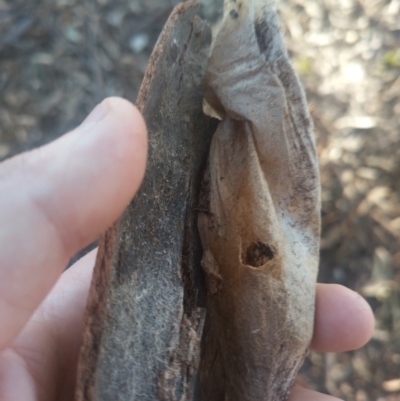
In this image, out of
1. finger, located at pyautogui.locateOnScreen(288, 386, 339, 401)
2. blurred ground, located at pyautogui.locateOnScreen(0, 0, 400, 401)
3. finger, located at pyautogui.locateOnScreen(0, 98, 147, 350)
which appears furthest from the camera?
blurred ground, located at pyautogui.locateOnScreen(0, 0, 400, 401)

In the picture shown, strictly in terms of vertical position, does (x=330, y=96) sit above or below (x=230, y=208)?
above

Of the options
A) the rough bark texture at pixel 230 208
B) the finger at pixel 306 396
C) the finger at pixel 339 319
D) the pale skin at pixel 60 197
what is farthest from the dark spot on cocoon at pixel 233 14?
the finger at pixel 306 396

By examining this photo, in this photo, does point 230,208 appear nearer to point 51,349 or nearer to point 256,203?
point 256,203

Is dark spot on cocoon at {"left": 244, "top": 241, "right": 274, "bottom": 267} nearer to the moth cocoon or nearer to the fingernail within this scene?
the moth cocoon

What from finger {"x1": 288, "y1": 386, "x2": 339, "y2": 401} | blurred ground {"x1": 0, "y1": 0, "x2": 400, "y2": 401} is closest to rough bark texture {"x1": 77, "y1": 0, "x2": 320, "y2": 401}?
finger {"x1": 288, "y1": 386, "x2": 339, "y2": 401}

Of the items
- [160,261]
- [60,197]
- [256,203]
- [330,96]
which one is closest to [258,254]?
[256,203]

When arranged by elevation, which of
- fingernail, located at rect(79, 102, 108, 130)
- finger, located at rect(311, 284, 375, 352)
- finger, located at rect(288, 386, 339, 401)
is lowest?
finger, located at rect(288, 386, 339, 401)

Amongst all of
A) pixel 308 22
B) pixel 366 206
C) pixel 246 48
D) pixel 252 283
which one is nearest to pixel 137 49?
pixel 308 22
